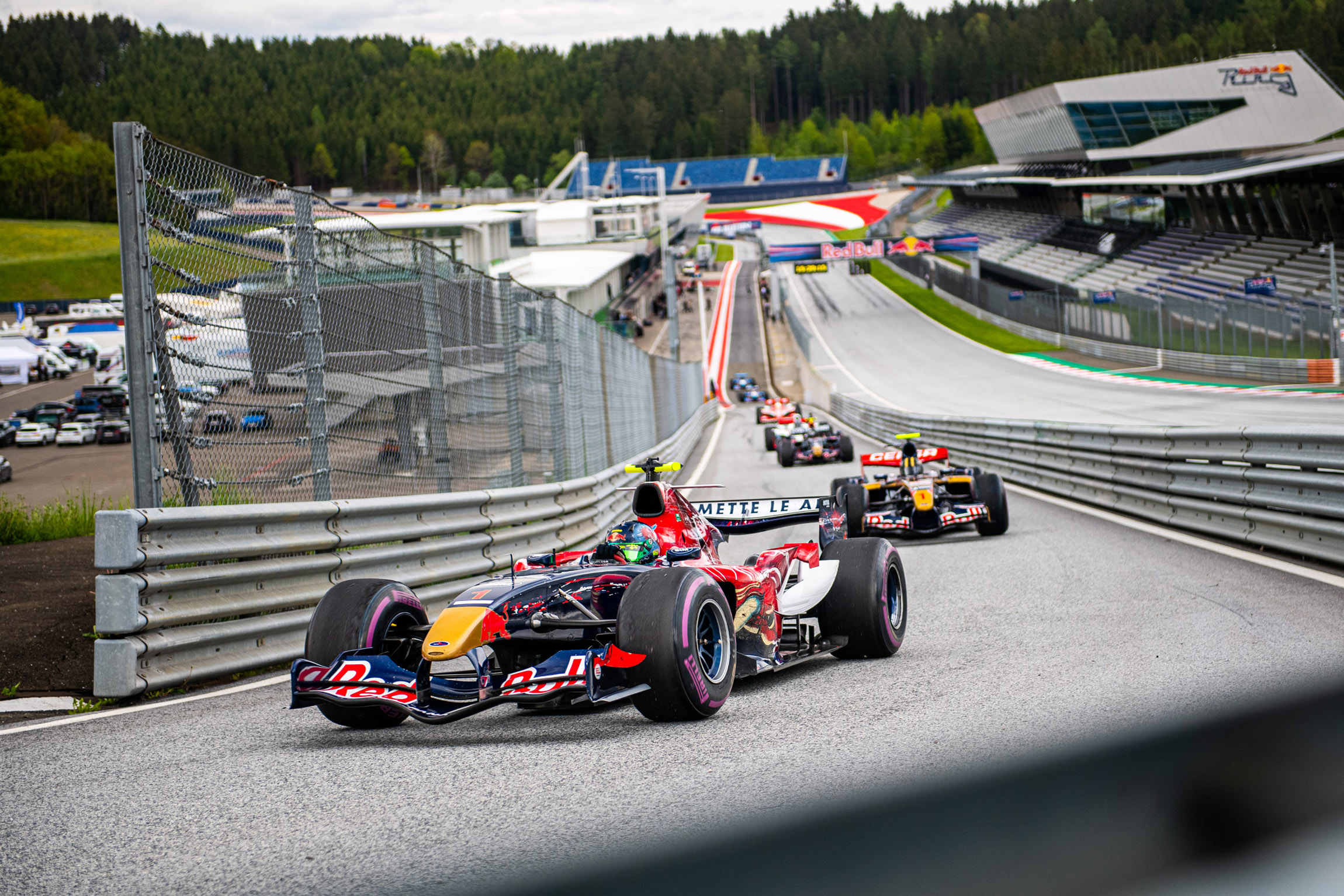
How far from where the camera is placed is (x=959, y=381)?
5712 centimetres

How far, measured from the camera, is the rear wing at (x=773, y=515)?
871cm

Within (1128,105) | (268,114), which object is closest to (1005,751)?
(1128,105)

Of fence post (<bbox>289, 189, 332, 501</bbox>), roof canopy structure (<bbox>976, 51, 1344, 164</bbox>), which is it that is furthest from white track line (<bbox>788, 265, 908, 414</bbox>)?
fence post (<bbox>289, 189, 332, 501</bbox>)

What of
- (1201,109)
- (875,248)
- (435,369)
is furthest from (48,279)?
(435,369)

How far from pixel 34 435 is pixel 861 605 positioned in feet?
Answer: 173

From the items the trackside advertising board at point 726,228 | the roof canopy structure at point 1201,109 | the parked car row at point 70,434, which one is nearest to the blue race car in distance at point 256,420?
the parked car row at point 70,434

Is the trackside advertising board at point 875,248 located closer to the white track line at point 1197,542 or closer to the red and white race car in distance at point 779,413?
the red and white race car in distance at point 779,413

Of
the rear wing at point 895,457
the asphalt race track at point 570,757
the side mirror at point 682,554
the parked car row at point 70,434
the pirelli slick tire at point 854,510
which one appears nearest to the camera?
the asphalt race track at point 570,757

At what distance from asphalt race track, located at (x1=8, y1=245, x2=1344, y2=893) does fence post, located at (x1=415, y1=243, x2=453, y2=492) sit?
11.1ft

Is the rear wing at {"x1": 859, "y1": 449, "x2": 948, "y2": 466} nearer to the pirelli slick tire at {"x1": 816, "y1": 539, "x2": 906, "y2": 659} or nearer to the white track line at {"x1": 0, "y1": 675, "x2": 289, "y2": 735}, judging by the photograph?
the pirelli slick tire at {"x1": 816, "y1": 539, "x2": 906, "y2": 659}

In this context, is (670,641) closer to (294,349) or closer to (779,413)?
(294,349)

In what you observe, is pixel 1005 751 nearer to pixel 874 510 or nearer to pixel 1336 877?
pixel 1336 877

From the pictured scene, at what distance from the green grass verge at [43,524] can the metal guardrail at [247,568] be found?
12.6 ft

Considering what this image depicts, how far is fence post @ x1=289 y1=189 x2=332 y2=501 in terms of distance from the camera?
27.5ft
